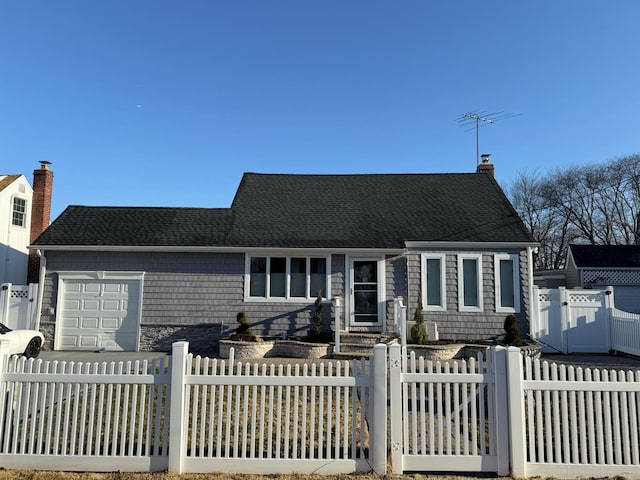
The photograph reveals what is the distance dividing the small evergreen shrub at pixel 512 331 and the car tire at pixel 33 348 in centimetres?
1228

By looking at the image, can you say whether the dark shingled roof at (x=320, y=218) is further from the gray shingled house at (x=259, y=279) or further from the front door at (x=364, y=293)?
the front door at (x=364, y=293)

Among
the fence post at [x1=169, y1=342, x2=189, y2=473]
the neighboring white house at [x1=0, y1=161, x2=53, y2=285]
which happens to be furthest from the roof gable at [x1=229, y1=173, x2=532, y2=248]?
the neighboring white house at [x1=0, y1=161, x2=53, y2=285]

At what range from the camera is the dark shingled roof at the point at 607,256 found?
21.4m

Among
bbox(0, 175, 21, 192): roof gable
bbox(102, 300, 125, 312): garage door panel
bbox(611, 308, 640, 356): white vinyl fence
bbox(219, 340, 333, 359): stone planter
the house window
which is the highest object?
bbox(0, 175, 21, 192): roof gable

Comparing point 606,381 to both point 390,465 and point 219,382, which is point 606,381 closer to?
point 390,465

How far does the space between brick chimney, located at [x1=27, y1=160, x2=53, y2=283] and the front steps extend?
14413mm

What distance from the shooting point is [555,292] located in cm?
1250

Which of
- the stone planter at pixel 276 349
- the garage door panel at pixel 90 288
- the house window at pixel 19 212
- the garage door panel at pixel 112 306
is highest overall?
the house window at pixel 19 212

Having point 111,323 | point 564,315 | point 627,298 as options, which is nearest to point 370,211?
point 564,315

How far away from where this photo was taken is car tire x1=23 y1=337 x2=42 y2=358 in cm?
1068

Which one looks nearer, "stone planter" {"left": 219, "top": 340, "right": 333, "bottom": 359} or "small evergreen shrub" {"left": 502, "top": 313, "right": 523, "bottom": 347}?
"stone planter" {"left": 219, "top": 340, "right": 333, "bottom": 359}

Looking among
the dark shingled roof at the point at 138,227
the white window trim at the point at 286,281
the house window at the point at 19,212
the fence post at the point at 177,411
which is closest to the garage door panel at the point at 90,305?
the dark shingled roof at the point at 138,227

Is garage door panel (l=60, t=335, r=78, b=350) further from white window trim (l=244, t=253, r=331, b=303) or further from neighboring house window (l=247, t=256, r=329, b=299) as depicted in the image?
neighboring house window (l=247, t=256, r=329, b=299)

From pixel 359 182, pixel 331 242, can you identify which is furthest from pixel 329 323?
pixel 359 182
